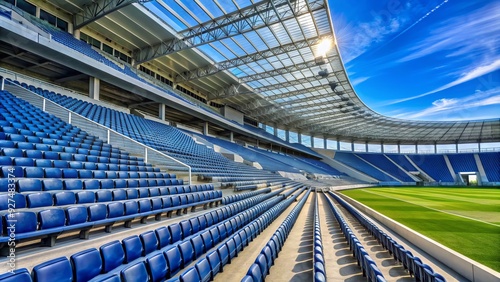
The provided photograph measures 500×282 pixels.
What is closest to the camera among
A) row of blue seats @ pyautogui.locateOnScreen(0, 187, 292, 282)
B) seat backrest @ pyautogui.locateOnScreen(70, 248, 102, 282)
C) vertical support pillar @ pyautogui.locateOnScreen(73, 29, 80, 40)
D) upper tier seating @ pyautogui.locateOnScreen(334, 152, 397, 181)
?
row of blue seats @ pyautogui.locateOnScreen(0, 187, 292, 282)

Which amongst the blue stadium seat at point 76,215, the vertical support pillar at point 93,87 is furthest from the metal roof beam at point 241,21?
the blue stadium seat at point 76,215

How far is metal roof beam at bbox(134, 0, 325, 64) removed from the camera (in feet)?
40.0

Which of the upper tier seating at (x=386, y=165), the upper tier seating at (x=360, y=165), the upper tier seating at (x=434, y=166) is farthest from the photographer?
the upper tier seating at (x=360, y=165)

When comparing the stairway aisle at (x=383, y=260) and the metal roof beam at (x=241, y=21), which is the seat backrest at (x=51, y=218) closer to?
the stairway aisle at (x=383, y=260)

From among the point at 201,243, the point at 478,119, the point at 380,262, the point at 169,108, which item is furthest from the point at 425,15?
the point at 478,119

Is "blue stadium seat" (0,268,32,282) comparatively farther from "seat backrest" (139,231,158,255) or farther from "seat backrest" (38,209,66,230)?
"seat backrest" (38,209,66,230)

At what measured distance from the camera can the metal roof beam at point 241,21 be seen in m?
12.2

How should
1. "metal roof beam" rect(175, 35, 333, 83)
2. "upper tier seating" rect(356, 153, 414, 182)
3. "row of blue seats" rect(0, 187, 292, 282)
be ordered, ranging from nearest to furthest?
"row of blue seats" rect(0, 187, 292, 282), "metal roof beam" rect(175, 35, 333, 83), "upper tier seating" rect(356, 153, 414, 182)

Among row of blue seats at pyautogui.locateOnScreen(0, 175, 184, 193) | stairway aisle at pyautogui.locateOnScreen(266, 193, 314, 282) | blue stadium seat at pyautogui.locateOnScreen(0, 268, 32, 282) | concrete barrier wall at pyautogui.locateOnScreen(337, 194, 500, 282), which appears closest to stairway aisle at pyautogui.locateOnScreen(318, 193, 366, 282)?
stairway aisle at pyautogui.locateOnScreen(266, 193, 314, 282)

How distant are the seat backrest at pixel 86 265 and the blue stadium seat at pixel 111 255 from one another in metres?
0.08

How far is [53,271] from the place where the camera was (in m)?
2.16

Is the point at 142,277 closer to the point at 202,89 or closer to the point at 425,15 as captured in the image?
the point at 425,15

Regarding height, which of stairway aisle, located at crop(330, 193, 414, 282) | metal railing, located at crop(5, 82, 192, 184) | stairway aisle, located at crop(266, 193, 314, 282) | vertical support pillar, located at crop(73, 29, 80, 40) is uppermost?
vertical support pillar, located at crop(73, 29, 80, 40)

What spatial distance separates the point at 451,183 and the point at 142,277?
4408 cm
